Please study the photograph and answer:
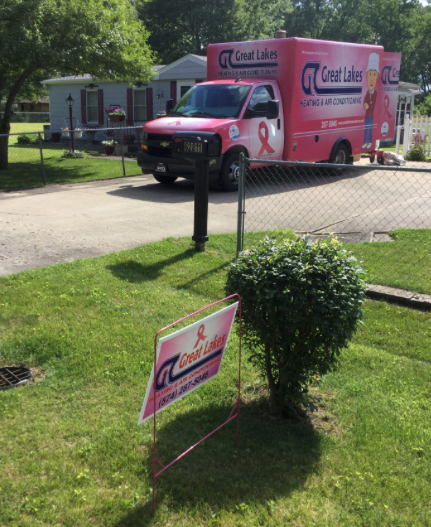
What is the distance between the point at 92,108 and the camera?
2608 centimetres

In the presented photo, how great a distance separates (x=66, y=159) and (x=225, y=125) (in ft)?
30.7

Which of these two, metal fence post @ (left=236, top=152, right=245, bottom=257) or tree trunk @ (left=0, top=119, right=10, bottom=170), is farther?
tree trunk @ (left=0, top=119, right=10, bottom=170)

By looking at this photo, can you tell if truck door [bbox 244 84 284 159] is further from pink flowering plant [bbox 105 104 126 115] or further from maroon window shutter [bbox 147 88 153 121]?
maroon window shutter [bbox 147 88 153 121]

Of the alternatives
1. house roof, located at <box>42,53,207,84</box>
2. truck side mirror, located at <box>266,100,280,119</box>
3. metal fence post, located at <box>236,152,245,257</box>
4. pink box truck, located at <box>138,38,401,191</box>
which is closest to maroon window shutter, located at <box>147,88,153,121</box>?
house roof, located at <box>42,53,207,84</box>

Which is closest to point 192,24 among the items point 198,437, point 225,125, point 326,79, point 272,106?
point 326,79

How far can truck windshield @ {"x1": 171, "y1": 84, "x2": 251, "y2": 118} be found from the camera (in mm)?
11609

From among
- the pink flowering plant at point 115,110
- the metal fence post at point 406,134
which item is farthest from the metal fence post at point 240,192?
the pink flowering plant at point 115,110

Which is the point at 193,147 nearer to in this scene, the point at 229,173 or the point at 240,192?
the point at 240,192

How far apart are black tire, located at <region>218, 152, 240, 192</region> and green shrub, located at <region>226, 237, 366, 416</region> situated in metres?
7.90

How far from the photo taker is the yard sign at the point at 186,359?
2.81 metres

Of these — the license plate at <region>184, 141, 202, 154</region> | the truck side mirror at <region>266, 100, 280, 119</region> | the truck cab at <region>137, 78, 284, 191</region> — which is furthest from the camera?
the truck side mirror at <region>266, 100, 280, 119</region>

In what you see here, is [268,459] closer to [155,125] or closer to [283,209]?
[283,209]

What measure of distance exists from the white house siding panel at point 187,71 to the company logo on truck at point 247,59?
27.3 feet

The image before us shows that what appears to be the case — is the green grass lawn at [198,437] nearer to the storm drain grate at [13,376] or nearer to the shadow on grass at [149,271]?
the storm drain grate at [13,376]
